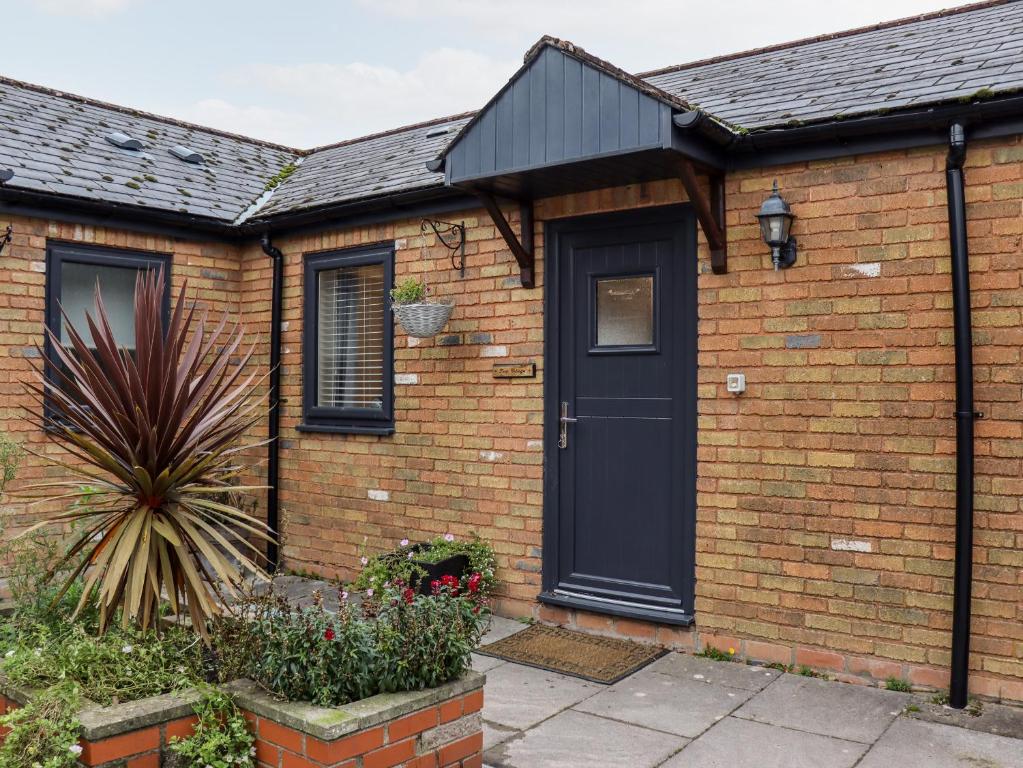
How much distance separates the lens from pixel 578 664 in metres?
4.82

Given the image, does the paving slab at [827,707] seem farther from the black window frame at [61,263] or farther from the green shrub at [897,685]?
the black window frame at [61,263]

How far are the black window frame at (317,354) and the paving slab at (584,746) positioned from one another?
311 centimetres

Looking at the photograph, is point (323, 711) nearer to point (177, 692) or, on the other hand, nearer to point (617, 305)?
point (177, 692)

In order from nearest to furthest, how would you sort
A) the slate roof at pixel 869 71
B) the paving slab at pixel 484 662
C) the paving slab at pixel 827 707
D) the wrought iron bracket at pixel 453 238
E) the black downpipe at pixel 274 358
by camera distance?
the paving slab at pixel 827 707
the slate roof at pixel 869 71
the paving slab at pixel 484 662
the wrought iron bracket at pixel 453 238
the black downpipe at pixel 274 358

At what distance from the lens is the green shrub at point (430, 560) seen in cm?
544

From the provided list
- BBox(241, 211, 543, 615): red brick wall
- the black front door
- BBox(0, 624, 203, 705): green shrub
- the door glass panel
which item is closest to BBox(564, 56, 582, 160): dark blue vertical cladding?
the black front door

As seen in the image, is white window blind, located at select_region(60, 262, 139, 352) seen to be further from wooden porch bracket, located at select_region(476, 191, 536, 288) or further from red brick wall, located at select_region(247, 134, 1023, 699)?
red brick wall, located at select_region(247, 134, 1023, 699)

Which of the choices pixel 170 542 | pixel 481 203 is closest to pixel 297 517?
pixel 481 203

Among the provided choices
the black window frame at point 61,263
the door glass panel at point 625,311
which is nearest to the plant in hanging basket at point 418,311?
the door glass panel at point 625,311

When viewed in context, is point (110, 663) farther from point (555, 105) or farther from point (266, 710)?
point (555, 105)

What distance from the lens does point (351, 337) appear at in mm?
7004

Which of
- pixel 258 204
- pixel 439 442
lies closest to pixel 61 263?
pixel 258 204

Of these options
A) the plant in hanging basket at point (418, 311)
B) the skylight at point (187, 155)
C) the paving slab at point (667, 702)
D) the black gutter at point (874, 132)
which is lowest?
the paving slab at point (667, 702)

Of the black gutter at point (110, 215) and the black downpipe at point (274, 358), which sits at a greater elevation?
the black gutter at point (110, 215)
